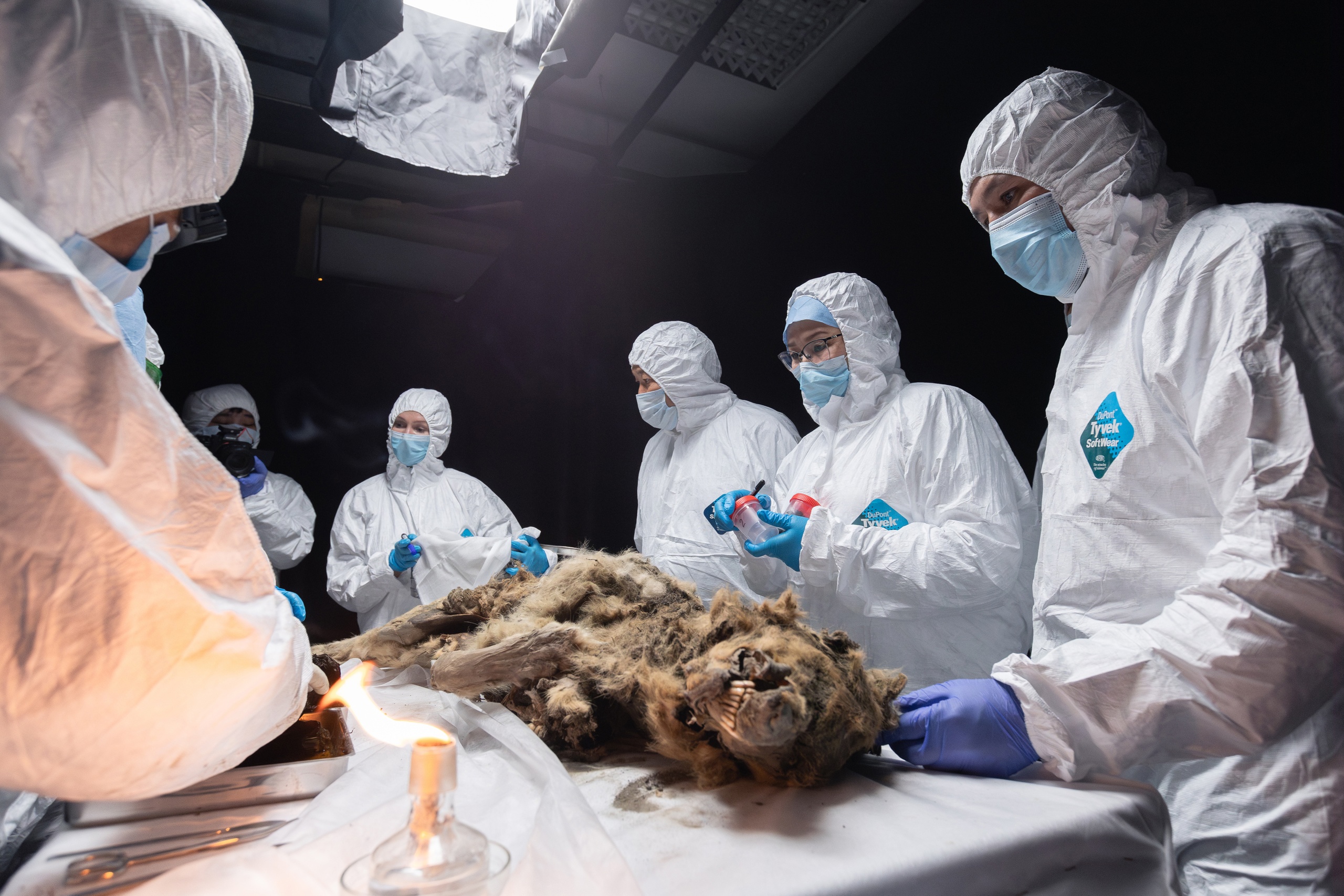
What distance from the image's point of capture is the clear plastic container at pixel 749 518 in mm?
2338

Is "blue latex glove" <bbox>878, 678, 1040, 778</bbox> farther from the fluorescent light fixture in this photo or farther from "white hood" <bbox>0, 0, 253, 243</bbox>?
the fluorescent light fixture

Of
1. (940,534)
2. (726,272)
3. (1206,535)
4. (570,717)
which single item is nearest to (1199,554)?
(1206,535)

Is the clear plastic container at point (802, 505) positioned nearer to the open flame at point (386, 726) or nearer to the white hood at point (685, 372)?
the white hood at point (685, 372)

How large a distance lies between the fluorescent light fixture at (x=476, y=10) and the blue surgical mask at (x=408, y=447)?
7.91 ft

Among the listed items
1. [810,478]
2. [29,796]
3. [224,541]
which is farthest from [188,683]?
[810,478]

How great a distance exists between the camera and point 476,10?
8.63ft

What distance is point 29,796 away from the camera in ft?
2.88

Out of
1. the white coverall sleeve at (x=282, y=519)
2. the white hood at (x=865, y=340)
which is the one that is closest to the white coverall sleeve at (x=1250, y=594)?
the white hood at (x=865, y=340)

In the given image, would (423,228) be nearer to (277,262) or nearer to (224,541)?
(277,262)

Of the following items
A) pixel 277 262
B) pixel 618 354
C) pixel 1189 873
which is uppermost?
pixel 277 262

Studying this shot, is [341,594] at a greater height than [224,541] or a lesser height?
lesser

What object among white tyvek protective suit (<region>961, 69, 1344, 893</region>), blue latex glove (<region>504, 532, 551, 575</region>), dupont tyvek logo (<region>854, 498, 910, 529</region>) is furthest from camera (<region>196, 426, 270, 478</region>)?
white tyvek protective suit (<region>961, 69, 1344, 893</region>)

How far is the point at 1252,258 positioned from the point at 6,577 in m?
1.64

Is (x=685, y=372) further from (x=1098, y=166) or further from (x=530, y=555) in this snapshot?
(x=1098, y=166)
